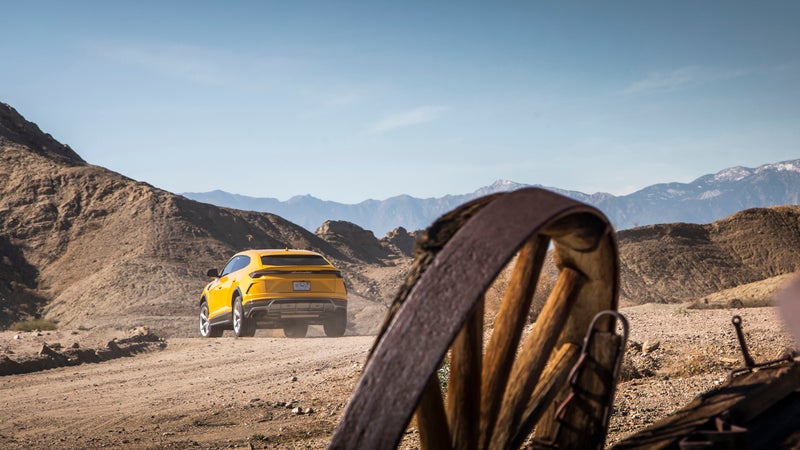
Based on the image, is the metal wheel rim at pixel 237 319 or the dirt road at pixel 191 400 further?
the metal wheel rim at pixel 237 319

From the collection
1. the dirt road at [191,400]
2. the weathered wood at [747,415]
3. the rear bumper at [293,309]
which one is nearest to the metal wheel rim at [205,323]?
the rear bumper at [293,309]

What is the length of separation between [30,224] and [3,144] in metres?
9.56

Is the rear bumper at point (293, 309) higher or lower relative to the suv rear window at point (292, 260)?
lower

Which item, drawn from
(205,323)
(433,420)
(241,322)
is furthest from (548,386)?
(205,323)

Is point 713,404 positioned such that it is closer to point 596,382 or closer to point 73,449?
point 596,382

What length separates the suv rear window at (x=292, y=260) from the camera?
15977 millimetres

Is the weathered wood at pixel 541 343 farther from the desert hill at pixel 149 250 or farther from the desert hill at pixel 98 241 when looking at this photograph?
the desert hill at pixel 98 241

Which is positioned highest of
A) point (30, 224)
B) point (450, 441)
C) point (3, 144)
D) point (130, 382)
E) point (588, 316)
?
point (3, 144)

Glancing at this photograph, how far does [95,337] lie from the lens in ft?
58.9

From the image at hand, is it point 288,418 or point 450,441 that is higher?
point 450,441

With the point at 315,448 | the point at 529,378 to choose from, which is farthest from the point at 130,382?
the point at 529,378

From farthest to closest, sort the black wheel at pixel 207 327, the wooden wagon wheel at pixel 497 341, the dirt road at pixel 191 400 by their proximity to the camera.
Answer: the black wheel at pixel 207 327, the dirt road at pixel 191 400, the wooden wagon wheel at pixel 497 341

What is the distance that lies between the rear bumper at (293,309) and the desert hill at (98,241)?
10438 millimetres

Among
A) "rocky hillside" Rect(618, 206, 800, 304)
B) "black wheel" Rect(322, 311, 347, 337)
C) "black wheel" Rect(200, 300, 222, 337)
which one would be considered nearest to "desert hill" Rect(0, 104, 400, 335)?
"black wheel" Rect(200, 300, 222, 337)
